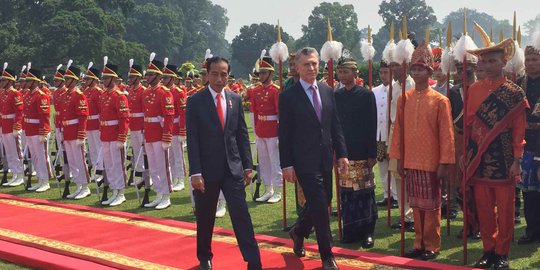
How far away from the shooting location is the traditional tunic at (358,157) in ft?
20.9

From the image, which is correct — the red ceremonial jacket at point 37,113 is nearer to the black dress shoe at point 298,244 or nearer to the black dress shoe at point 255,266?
the black dress shoe at point 298,244

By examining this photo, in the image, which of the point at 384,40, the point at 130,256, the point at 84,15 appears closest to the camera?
the point at 130,256

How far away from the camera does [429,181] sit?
5.72m

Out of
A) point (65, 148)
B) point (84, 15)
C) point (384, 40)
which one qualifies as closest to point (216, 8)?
point (384, 40)

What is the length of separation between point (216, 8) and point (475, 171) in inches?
5131

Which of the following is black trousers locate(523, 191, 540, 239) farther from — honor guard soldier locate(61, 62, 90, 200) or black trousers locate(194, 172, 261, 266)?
honor guard soldier locate(61, 62, 90, 200)

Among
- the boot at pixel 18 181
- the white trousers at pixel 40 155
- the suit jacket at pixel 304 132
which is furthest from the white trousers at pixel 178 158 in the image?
the suit jacket at pixel 304 132

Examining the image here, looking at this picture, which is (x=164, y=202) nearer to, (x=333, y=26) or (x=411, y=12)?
(x=333, y=26)

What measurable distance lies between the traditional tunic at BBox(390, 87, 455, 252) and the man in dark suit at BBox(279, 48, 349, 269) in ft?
2.43

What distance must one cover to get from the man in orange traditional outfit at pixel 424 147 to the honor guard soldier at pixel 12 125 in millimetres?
7950

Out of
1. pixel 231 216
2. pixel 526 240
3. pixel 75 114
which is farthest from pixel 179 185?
pixel 526 240

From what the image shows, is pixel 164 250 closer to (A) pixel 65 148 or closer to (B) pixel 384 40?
(A) pixel 65 148

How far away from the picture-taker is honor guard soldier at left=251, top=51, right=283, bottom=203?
356 inches

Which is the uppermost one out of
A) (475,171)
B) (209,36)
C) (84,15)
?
(209,36)
